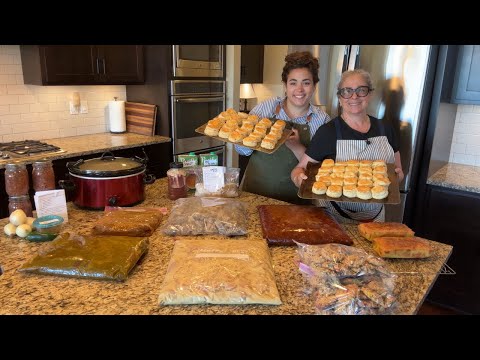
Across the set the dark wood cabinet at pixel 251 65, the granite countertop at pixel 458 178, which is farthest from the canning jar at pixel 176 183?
the dark wood cabinet at pixel 251 65

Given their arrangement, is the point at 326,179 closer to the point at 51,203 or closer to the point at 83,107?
the point at 51,203

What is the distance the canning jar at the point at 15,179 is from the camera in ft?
4.76

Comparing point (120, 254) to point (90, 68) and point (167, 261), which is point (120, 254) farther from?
point (90, 68)

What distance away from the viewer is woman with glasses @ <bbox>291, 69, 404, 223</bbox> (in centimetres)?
196

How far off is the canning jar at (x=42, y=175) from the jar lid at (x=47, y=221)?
193 mm

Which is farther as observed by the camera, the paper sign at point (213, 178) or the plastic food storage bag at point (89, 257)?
the paper sign at point (213, 178)

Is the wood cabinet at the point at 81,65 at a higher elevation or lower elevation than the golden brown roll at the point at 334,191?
higher

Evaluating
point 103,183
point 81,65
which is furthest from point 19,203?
point 81,65

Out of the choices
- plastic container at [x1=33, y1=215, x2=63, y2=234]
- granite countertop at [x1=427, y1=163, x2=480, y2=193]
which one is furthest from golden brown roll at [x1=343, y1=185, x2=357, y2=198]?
granite countertop at [x1=427, y1=163, x2=480, y2=193]

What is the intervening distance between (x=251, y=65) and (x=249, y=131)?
9.61 feet

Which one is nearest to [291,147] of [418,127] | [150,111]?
[418,127]

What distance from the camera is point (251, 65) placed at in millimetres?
4777

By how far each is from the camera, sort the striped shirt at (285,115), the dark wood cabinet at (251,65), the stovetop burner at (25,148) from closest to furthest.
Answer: the striped shirt at (285,115) < the stovetop burner at (25,148) < the dark wood cabinet at (251,65)

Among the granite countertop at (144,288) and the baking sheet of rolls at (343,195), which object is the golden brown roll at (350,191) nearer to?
the baking sheet of rolls at (343,195)
